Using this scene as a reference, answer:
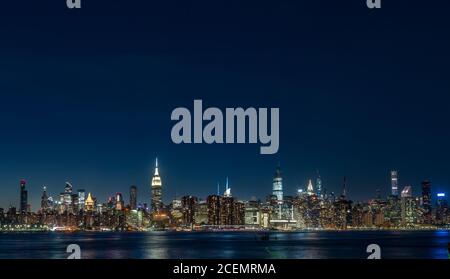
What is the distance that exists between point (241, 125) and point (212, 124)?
0.75 meters
